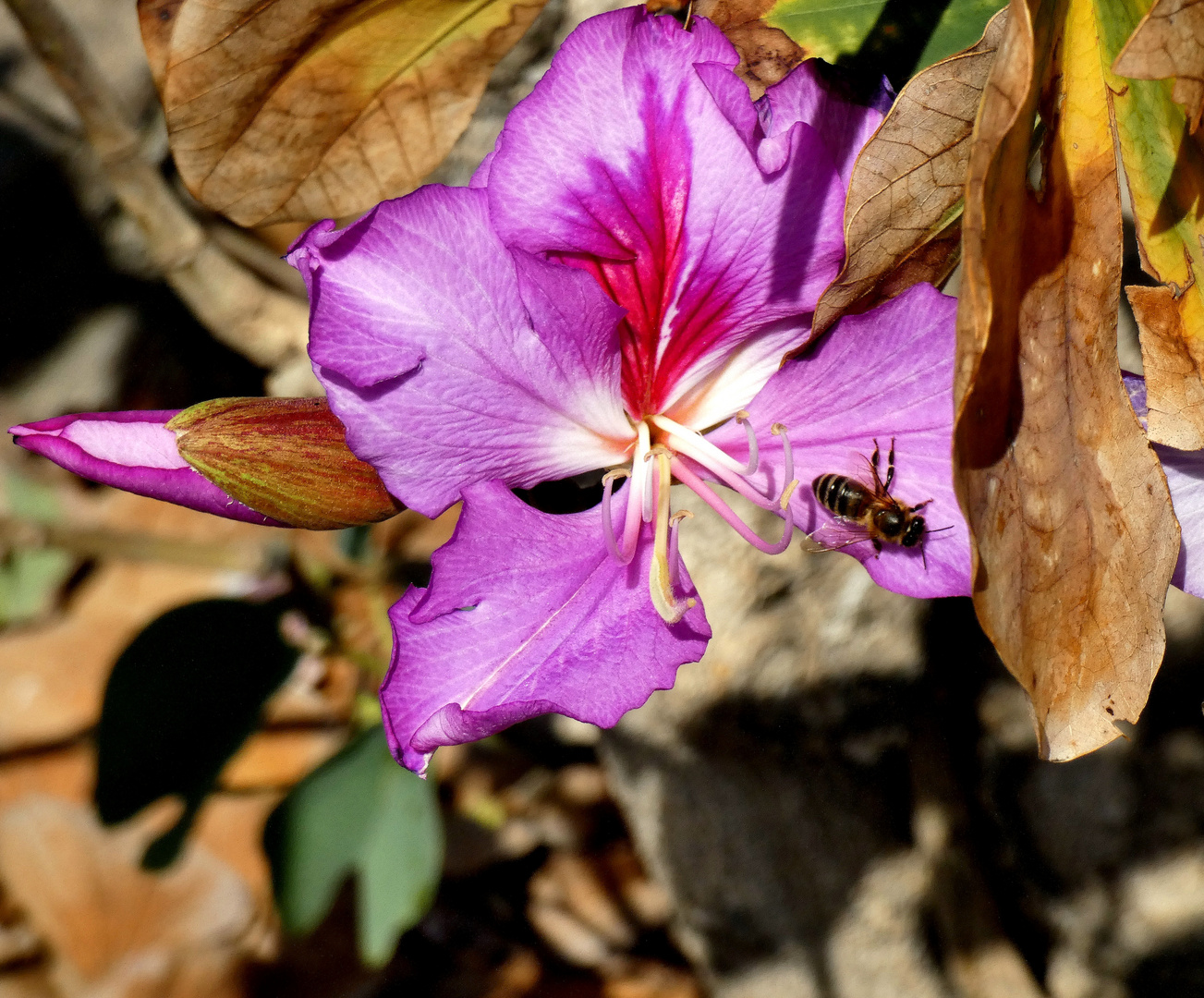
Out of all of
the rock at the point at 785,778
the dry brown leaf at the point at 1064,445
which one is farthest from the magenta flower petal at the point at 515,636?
the rock at the point at 785,778

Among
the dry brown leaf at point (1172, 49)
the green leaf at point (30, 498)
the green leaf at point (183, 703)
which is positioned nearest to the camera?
the dry brown leaf at point (1172, 49)

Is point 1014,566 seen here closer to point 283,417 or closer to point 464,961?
point 283,417

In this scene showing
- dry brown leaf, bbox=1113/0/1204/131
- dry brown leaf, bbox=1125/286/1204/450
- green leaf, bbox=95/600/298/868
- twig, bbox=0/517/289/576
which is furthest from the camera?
A: twig, bbox=0/517/289/576

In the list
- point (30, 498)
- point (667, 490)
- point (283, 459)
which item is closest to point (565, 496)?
point (667, 490)

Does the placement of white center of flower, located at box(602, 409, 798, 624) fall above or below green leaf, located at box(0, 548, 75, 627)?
above

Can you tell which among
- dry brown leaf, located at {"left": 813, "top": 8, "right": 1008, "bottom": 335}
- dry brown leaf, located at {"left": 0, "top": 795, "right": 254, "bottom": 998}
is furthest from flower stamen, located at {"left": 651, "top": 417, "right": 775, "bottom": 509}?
dry brown leaf, located at {"left": 0, "top": 795, "right": 254, "bottom": 998}

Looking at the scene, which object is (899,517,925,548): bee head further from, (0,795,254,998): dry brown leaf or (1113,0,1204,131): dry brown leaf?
(0,795,254,998): dry brown leaf

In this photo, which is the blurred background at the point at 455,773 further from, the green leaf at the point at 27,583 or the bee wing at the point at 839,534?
the bee wing at the point at 839,534
